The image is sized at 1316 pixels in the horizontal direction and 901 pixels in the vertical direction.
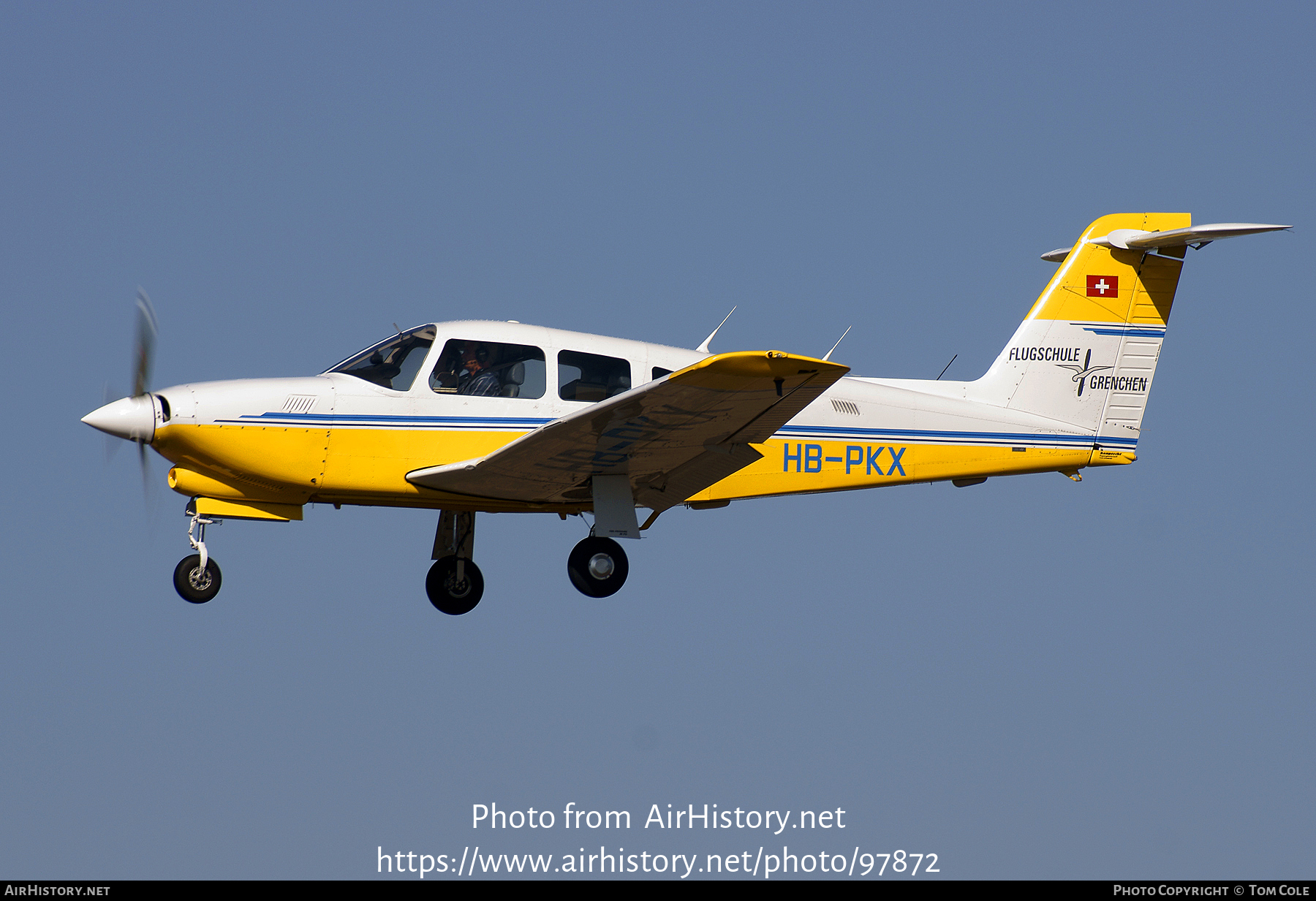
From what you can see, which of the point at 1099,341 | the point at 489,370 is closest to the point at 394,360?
the point at 489,370

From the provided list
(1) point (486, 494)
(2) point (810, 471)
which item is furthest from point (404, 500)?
(2) point (810, 471)

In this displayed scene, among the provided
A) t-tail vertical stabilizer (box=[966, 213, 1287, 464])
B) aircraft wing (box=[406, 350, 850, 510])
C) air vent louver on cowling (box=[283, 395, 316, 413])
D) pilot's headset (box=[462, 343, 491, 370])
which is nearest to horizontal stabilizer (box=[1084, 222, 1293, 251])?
t-tail vertical stabilizer (box=[966, 213, 1287, 464])

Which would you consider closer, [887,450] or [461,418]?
[461,418]


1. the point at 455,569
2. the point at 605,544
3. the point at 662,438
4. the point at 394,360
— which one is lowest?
the point at 455,569

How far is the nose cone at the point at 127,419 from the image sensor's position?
1270 centimetres

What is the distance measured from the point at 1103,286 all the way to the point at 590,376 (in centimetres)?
601

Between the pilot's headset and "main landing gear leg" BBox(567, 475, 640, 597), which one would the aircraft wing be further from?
the pilot's headset

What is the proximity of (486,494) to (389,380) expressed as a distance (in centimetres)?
139

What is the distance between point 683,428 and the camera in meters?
12.7

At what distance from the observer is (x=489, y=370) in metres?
13.6

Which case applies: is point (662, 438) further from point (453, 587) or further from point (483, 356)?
point (453, 587)

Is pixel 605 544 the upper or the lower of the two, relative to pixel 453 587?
upper

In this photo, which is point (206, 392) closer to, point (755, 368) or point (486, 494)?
point (486, 494)
